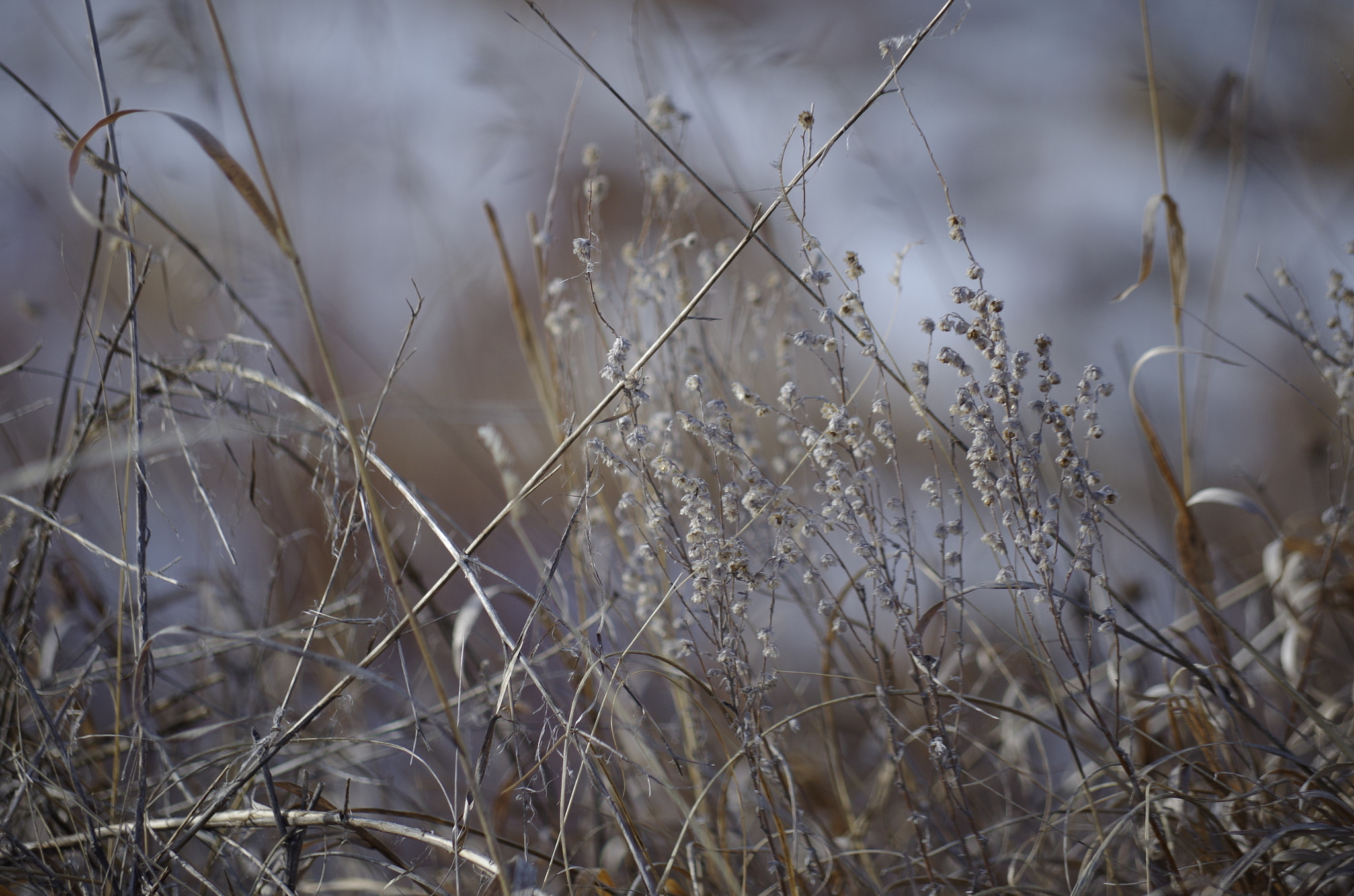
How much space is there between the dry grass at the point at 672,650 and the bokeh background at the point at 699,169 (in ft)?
0.85

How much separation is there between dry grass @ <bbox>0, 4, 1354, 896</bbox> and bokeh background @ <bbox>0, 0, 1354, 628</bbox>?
260mm

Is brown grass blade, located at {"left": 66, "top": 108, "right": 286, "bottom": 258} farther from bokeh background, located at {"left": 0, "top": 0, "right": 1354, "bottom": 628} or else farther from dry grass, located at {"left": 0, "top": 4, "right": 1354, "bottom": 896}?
bokeh background, located at {"left": 0, "top": 0, "right": 1354, "bottom": 628}

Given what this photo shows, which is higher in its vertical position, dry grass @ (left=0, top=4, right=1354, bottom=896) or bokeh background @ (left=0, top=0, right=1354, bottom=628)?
bokeh background @ (left=0, top=0, right=1354, bottom=628)

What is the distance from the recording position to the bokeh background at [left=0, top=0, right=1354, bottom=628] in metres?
1.51

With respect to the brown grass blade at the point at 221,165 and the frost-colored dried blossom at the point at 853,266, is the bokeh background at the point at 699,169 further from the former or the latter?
the brown grass blade at the point at 221,165

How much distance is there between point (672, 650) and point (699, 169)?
47.2 inches

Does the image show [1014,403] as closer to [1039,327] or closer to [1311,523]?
[1311,523]

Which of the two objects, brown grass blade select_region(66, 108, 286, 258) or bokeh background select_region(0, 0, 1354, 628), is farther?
bokeh background select_region(0, 0, 1354, 628)

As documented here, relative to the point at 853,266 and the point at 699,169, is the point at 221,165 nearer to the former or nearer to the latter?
the point at 853,266

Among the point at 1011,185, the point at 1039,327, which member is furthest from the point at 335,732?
the point at 1011,185

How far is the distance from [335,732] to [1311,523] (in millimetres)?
1422

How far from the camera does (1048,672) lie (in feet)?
2.84

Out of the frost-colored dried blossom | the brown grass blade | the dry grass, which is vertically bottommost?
the dry grass

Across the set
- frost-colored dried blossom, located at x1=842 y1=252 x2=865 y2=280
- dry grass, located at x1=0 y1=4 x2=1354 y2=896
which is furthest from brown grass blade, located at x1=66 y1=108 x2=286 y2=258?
frost-colored dried blossom, located at x1=842 y1=252 x2=865 y2=280
